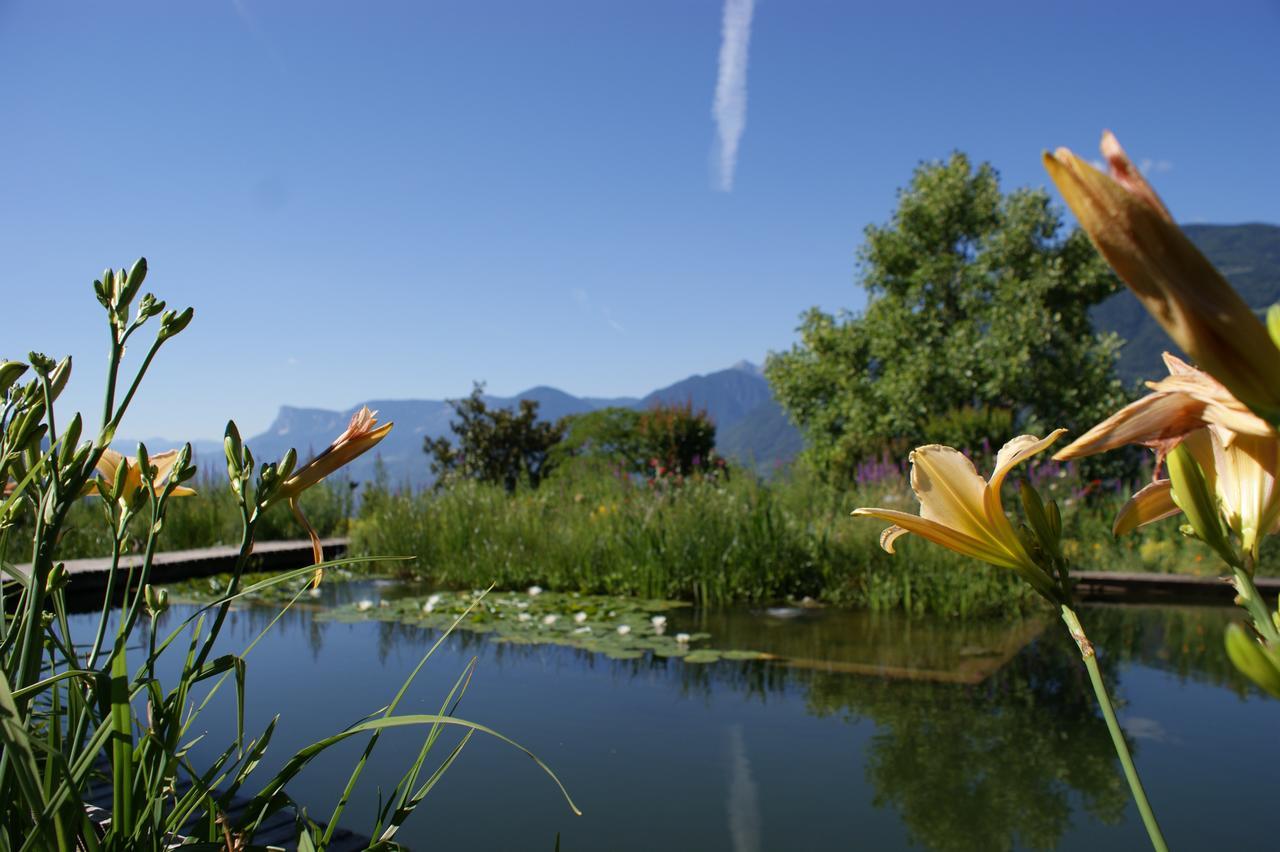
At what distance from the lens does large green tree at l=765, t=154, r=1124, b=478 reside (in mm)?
12984

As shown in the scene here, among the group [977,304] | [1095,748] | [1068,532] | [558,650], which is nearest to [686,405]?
[977,304]

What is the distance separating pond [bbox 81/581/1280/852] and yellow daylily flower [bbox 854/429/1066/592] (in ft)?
6.54

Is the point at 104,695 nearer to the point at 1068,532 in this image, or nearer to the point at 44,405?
the point at 44,405

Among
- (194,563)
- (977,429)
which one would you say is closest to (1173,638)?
(977,429)

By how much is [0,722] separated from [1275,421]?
746mm

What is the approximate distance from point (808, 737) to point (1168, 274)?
10.3ft

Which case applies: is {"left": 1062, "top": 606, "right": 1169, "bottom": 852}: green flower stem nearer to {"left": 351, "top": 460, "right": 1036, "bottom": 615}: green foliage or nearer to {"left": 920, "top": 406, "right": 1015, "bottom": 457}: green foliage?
{"left": 351, "top": 460, "right": 1036, "bottom": 615}: green foliage

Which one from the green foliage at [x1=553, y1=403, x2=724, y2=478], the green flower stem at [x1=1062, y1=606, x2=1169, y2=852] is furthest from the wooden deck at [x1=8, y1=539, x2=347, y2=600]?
the green flower stem at [x1=1062, y1=606, x2=1169, y2=852]

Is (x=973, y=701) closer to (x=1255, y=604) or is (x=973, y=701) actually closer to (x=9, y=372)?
(x=1255, y=604)

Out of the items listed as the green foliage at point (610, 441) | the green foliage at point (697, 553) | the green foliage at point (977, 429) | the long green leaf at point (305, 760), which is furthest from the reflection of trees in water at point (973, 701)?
the green foliage at point (610, 441)

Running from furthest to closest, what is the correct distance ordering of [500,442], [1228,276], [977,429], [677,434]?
[1228,276]
[500,442]
[677,434]
[977,429]

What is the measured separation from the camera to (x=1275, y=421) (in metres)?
0.36

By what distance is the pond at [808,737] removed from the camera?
2.49m

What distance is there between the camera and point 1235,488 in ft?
1.91
